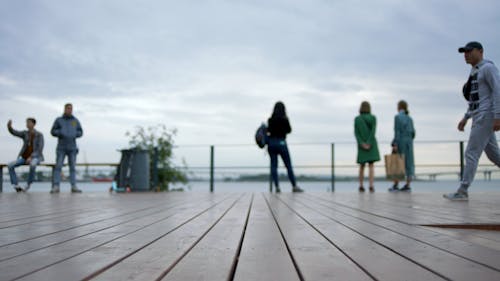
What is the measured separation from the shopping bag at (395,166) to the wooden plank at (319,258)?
21.7 feet

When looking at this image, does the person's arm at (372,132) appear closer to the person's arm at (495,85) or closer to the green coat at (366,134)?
the green coat at (366,134)

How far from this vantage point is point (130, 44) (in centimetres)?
888

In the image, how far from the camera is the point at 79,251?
1.73 metres

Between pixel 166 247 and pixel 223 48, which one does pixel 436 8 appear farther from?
pixel 223 48

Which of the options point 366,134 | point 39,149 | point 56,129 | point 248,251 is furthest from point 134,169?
point 248,251

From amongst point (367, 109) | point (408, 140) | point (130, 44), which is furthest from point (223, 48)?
point (408, 140)

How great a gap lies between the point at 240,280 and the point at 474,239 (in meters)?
1.24

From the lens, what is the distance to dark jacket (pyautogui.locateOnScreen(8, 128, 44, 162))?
899cm

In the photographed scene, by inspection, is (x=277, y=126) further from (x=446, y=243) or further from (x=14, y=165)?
(x=446, y=243)

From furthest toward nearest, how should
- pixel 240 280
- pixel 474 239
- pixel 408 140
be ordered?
pixel 408 140
pixel 474 239
pixel 240 280

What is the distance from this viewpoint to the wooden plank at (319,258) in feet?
4.28

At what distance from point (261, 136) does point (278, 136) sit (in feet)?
0.87

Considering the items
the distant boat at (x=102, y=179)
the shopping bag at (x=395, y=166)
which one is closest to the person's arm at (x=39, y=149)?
the distant boat at (x=102, y=179)

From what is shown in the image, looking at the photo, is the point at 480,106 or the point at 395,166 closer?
the point at 480,106
